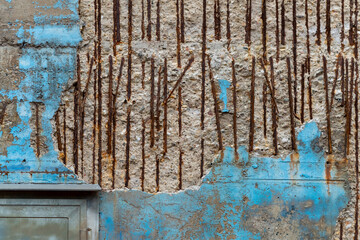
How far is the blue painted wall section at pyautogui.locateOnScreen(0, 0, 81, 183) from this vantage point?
6.97 feet

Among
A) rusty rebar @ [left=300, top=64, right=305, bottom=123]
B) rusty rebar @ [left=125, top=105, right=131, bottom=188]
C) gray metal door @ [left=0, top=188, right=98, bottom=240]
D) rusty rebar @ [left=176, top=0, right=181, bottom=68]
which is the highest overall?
rusty rebar @ [left=176, top=0, right=181, bottom=68]

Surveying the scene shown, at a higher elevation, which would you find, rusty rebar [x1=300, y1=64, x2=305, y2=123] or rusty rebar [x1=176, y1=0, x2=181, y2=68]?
rusty rebar [x1=176, y1=0, x2=181, y2=68]

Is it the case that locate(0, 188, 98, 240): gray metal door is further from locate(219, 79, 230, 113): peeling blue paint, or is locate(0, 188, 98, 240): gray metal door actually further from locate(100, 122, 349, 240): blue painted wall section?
locate(219, 79, 230, 113): peeling blue paint

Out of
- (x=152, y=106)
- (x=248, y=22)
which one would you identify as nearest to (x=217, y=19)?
(x=248, y=22)

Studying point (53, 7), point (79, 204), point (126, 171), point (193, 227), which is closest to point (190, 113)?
point (126, 171)

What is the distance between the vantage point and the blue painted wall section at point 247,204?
6.97ft

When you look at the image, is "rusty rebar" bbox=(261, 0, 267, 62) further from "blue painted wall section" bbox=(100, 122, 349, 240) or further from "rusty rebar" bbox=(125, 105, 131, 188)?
"rusty rebar" bbox=(125, 105, 131, 188)

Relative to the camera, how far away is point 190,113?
7.06 feet

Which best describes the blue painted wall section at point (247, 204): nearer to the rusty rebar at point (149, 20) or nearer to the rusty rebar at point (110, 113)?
the rusty rebar at point (110, 113)

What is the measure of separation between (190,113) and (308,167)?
0.68m

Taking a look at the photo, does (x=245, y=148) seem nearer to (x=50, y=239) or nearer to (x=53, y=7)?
(x=50, y=239)

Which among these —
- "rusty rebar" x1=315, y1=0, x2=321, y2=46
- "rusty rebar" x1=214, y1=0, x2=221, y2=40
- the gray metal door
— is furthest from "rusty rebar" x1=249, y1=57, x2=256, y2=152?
the gray metal door

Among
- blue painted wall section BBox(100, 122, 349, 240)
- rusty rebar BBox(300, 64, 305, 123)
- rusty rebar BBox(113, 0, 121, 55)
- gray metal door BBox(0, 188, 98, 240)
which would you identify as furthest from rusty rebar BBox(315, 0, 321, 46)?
gray metal door BBox(0, 188, 98, 240)

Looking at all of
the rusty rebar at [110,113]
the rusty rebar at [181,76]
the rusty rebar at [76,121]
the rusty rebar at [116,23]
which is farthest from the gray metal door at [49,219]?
the rusty rebar at [116,23]
